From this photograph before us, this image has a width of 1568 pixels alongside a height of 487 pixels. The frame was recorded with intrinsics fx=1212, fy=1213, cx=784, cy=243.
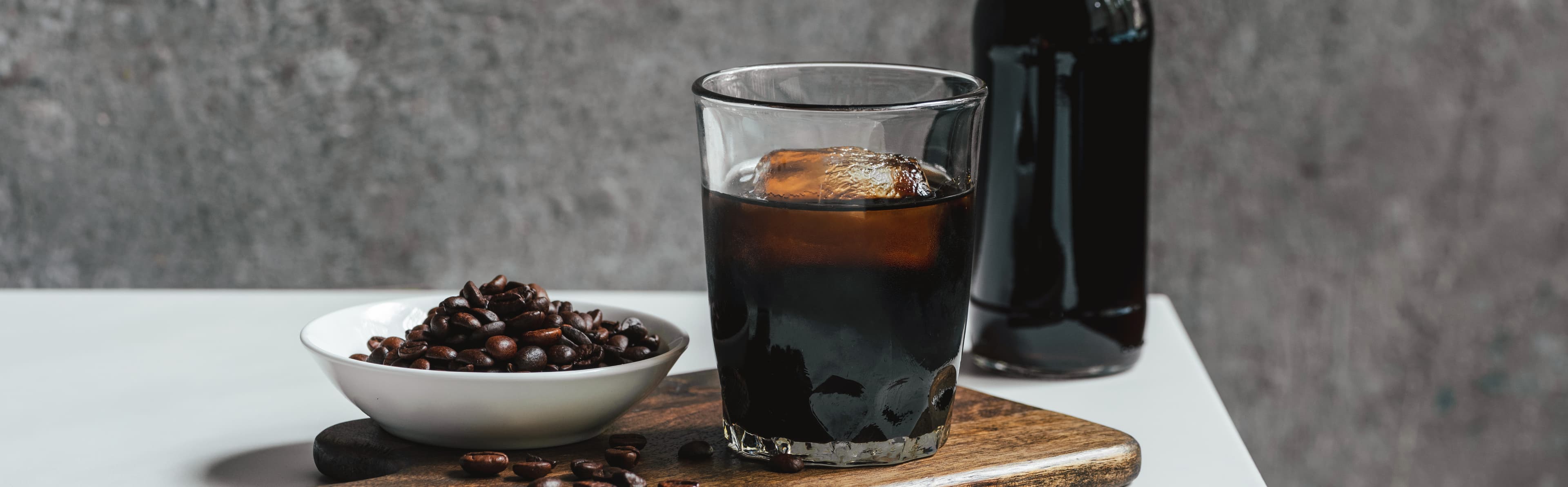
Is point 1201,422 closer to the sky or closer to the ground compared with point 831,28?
closer to the ground

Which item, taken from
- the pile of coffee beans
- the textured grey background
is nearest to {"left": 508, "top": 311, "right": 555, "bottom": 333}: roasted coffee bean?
the pile of coffee beans

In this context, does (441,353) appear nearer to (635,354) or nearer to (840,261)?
(635,354)

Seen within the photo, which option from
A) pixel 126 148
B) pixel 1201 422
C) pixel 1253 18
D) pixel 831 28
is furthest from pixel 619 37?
pixel 1201 422

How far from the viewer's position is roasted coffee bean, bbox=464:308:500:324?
0.84 m

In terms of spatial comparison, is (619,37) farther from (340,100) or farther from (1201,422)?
(1201,422)

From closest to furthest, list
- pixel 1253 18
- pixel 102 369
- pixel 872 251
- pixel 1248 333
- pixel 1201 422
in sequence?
pixel 872 251 → pixel 1201 422 → pixel 102 369 → pixel 1253 18 → pixel 1248 333

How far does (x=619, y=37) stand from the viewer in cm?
219

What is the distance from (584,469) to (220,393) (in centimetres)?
50

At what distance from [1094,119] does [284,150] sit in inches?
66.1

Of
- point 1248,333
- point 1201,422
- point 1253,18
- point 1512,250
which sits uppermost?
point 1253,18

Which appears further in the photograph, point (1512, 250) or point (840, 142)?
point (1512, 250)

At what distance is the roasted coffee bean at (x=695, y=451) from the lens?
0.81m

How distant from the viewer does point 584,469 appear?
2.49ft

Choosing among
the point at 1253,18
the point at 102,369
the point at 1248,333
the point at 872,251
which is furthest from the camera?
the point at 1248,333
